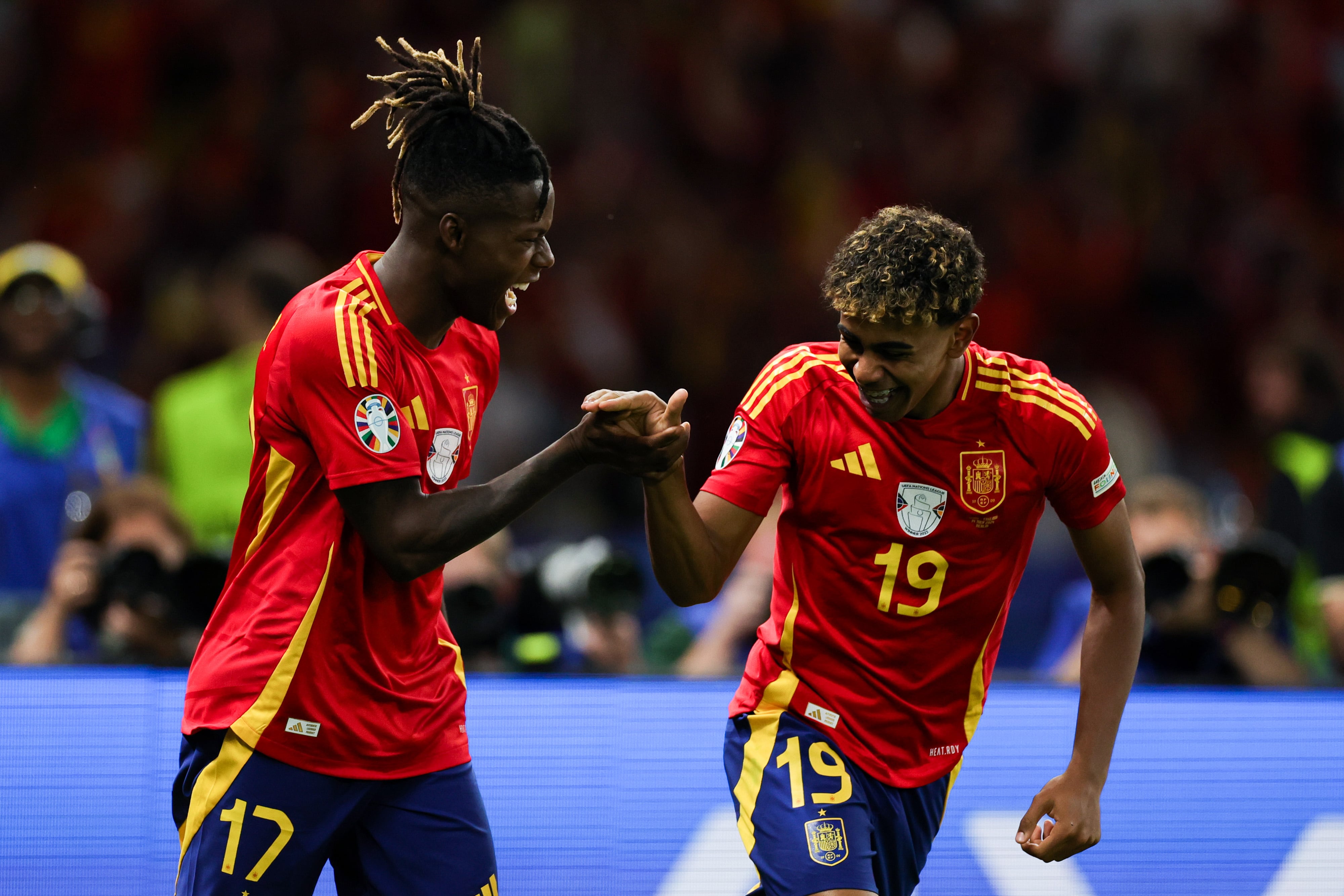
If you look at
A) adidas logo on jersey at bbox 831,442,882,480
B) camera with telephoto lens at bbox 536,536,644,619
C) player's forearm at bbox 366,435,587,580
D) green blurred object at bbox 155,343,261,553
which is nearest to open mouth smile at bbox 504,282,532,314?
player's forearm at bbox 366,435,587,580

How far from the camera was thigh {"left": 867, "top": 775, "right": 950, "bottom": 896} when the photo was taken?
10.0 ft

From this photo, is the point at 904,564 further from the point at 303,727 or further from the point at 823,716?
the point at 303,727

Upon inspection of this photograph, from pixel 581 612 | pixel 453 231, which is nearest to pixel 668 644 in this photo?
pixel 581 612

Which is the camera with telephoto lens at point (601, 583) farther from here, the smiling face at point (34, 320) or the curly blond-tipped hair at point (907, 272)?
the smiling face at point (34, 320)

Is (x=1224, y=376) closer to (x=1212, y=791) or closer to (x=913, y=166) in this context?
(x=913, y=166)

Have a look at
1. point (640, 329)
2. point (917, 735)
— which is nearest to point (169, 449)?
point (640, 329)

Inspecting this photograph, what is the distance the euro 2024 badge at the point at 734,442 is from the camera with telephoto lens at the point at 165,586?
1875 mm

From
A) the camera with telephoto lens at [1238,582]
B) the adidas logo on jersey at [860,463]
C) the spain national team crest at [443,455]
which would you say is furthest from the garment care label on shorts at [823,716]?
the camera with telephoto lens at [1238,582]

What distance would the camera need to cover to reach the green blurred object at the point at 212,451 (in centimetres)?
573

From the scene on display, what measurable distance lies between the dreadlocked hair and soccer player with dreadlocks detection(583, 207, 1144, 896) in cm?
67

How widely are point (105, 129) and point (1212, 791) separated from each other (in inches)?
290

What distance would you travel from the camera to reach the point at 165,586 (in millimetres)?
4348

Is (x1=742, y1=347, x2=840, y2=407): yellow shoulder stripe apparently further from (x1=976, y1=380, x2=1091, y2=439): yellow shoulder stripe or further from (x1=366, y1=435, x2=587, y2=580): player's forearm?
(x1=366, y1=435, x2=587, y2=580): player's forearm

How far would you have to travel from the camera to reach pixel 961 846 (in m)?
3.88
